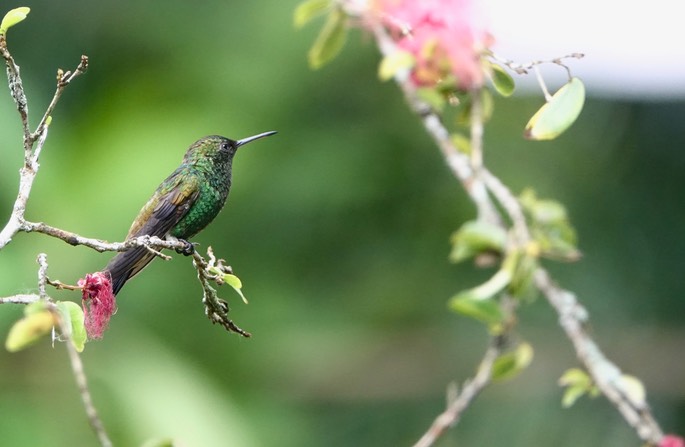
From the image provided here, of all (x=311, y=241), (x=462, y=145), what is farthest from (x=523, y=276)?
(x=311, y=241)

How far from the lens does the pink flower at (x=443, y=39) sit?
86cm

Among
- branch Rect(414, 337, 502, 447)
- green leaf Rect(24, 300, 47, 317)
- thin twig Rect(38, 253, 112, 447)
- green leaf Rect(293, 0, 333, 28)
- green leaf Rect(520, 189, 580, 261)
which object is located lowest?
branch Rect(414, 337, 502, 447)

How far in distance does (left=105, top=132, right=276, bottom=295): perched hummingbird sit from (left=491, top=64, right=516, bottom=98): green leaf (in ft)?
0.85

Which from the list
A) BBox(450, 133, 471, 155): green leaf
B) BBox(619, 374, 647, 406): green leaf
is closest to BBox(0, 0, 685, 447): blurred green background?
BBox(450, 133, 471, 155): green leaf

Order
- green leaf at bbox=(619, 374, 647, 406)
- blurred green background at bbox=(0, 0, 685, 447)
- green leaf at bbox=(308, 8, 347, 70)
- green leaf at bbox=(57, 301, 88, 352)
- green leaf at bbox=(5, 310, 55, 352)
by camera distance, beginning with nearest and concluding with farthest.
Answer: green leaf at bbox=(5, 310, 55, 352)
green leaf at bbox=(57, 301, 88, 352)
green leaf at bbox=(619, 374, 647, 406)
green leaf at bbox=(308, 8, 347, 70)
blurred green background at bbox=(0, 0, 685, 447)

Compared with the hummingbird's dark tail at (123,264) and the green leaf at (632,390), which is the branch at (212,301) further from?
the green leaf at (632,390)

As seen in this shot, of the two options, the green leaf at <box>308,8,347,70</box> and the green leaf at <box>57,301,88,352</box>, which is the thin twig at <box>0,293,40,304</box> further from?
the green leaf at <box>308,8,347,70</box>

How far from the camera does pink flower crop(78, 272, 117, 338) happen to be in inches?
34.9

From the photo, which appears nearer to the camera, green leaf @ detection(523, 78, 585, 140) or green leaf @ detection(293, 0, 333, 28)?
green leaf @ detection(523, 78, 585, 140)

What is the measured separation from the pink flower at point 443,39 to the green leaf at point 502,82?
3 centimetres

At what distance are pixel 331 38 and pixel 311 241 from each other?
473 centimetres

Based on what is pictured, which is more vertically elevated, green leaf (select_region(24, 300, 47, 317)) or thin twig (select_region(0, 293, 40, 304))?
thin twig (select_region(0, 293, 40, 304))

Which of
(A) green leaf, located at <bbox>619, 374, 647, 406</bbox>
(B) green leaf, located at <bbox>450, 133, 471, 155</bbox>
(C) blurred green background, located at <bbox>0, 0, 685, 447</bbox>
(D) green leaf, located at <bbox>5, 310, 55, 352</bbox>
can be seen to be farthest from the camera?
(C) blurred green background, located at <bbox>0, 0, 685, 447</bbox>

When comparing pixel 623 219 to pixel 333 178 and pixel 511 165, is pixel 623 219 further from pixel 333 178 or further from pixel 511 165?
pixel 333 178
